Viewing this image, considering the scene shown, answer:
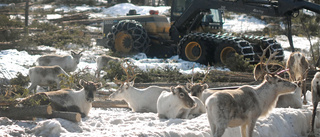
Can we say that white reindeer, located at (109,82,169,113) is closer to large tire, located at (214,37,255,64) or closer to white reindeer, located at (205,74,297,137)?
white reindeer, located at (205,74,297,137)

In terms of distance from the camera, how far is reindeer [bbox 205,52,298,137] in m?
6.68

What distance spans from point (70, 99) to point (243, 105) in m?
3.54

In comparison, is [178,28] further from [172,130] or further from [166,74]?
[172,130]

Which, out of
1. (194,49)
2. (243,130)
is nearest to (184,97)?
(243,130)

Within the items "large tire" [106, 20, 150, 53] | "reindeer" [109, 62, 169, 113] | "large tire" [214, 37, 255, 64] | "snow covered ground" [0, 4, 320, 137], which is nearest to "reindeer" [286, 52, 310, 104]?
"snow covered ground" [0, 4, 320, 137]

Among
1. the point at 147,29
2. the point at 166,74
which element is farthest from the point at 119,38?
the point at 166,74

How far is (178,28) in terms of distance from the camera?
66.7 feet

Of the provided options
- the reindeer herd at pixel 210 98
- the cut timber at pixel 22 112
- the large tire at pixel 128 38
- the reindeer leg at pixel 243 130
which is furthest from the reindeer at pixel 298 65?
the large tire at pixel 128 38

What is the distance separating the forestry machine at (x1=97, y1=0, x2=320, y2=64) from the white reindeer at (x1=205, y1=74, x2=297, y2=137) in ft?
26.5

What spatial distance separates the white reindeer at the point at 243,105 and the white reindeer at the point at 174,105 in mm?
1864

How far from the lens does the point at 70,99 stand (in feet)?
29.0

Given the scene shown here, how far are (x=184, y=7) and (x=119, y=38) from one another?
10.8 feet

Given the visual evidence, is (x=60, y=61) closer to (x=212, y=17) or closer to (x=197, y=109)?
(x=197, y=109)

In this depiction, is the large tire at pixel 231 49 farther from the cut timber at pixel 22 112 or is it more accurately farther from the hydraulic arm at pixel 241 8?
the cut timber at pixel 22 112
